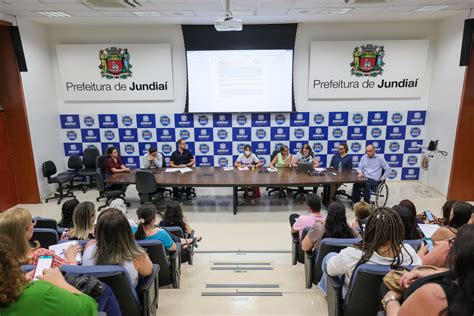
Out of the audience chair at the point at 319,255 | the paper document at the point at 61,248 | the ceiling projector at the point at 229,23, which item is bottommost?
the audience chair at the point at 319,255

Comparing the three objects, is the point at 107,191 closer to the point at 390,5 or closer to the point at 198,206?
the point at 198,206

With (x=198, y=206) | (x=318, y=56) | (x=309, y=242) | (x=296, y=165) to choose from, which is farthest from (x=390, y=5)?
(x=198, y=206)

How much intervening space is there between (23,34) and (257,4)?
15.3 ft

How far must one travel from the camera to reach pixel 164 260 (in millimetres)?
2859

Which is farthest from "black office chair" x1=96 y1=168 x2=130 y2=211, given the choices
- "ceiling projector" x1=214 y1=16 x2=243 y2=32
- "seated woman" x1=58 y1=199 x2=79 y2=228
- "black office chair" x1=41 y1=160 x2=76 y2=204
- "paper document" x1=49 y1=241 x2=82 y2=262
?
"paper document" x1=49 y1=241 x2=82 y2=262

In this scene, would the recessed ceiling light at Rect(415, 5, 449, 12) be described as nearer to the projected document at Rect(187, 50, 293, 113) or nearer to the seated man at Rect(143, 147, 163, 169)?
the projected document at Rect(187, 50, 293, 113)

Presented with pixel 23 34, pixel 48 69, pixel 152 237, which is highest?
pixel 23 34

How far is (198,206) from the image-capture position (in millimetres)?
6324

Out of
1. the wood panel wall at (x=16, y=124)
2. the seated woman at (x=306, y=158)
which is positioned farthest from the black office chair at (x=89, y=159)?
the seated woman at (x=306, y=158)

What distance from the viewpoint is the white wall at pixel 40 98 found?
6438 millimetres

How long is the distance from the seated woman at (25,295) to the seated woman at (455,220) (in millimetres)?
2745

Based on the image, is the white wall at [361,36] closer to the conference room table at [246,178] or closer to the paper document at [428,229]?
the conference room table at [246,178]

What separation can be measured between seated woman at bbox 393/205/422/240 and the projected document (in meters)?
4.91

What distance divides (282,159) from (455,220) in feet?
13.4
